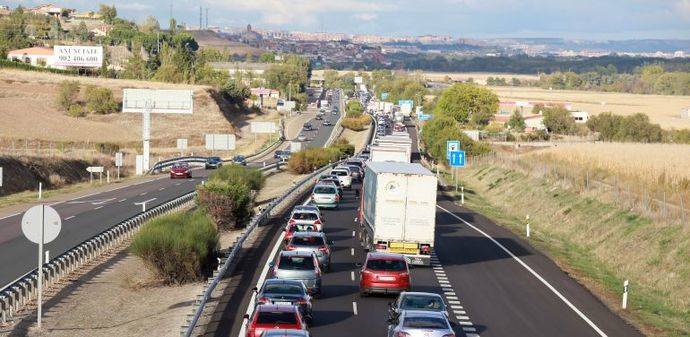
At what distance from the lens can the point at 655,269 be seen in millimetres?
38344

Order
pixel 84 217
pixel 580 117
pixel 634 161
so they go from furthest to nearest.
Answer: pixel 580 117, pixel 634 161, pixel 84 217

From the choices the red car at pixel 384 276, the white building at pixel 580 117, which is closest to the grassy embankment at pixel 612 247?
the red car at pixel 384 276

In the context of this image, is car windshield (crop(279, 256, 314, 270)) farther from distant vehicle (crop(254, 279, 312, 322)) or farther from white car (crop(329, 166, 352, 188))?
white car (crop(329, 166, 352, 188))

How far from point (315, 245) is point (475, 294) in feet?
19.3

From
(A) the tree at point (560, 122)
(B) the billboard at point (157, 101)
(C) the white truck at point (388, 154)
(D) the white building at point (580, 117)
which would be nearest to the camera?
(C) the white truck at point (388, 154)

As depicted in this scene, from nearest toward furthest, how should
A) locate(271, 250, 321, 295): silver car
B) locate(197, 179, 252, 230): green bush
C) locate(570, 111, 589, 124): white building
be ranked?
locate(271, 250, 321, 295): silver car
locate(197, 179, 252, 230): green bush
locate(570, 111, 589, 124): white building

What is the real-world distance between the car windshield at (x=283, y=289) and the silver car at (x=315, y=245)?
9258 mm

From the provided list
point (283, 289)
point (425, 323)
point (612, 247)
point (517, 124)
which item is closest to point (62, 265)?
point (283, 289)

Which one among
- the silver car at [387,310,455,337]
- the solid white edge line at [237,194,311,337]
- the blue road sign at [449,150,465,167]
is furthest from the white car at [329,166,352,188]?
the silver car at [387,310,455,337]

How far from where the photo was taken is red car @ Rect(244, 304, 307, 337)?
21.1 metres

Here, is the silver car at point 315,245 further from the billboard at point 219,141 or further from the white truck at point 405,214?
the billboard at point 219,141

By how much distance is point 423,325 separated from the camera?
21.7 m

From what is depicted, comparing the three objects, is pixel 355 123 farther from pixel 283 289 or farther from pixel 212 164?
pixel 283 289

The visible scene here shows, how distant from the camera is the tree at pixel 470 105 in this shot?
179m
